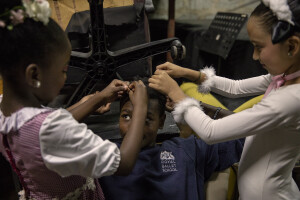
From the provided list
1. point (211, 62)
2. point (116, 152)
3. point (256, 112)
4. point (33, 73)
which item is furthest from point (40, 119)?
point (211, 62)

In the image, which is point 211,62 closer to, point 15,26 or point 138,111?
point 138,111

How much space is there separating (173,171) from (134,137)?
38 centimetres

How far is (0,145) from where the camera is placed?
2.81 feet

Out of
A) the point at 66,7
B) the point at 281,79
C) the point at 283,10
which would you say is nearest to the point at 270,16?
the point at 283,10

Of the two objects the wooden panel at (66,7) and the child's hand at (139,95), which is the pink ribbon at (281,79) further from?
the wooden panel at (66,7)

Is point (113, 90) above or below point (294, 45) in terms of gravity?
below

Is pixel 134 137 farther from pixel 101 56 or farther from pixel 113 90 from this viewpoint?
pixel 101 56

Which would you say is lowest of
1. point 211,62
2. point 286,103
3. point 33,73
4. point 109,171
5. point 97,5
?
point 211,62

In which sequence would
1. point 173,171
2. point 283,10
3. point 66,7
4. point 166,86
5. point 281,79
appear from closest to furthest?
1. point 283,10
2. point 281,79
3. point 166,86
4. point 173,171
5. point 66,7

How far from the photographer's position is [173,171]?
3.94 feet

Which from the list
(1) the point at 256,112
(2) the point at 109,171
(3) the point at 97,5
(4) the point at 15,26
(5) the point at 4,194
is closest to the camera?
(4) the point at 15,26

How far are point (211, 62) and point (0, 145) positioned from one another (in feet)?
6.84

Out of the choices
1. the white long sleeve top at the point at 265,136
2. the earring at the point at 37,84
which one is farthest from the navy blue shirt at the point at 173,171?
the earring at the point at 37,84

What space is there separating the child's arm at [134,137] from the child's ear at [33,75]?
1.05ft
